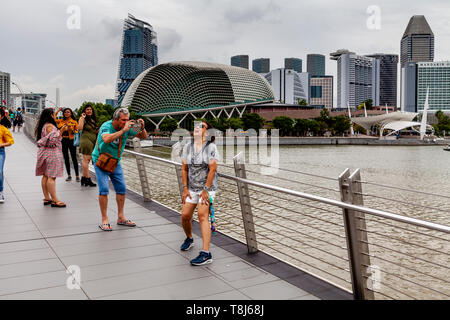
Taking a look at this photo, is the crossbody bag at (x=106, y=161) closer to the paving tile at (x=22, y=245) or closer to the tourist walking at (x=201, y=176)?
the paving tile at (x=22, y=245)

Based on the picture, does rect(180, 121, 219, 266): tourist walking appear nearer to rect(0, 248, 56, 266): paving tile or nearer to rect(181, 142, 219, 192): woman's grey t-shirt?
rect(181, 142, 219, 192): woman's grey t-shirt

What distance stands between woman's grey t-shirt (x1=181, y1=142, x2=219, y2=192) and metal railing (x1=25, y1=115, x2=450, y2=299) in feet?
1.12

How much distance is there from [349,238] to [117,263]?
208 centimetres

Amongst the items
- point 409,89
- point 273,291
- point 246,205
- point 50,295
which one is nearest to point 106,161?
point 246,205

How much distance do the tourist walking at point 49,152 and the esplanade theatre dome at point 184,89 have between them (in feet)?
346

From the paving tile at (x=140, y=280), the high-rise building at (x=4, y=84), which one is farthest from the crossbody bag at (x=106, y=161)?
the high-rise building at (x=4, y=84)

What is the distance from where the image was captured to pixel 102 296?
3295 mm

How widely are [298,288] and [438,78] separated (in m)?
190

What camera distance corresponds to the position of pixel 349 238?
10.9 ft

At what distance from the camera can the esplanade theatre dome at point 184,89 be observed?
4429 inches

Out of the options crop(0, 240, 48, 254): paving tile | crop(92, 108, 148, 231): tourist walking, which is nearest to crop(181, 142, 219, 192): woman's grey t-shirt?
crop(92, 108, 148, 231): tourist walking

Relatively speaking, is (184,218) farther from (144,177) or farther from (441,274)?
(441,274)

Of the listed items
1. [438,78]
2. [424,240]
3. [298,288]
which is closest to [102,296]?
[298,288]

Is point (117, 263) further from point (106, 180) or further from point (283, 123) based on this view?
point (283, 123)
